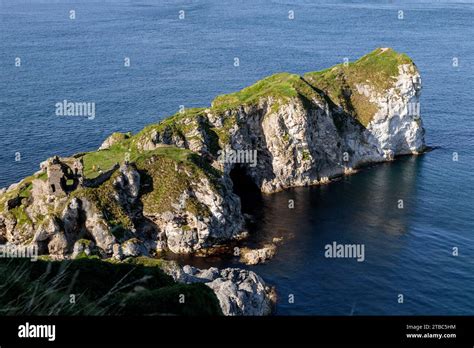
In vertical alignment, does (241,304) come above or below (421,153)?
below

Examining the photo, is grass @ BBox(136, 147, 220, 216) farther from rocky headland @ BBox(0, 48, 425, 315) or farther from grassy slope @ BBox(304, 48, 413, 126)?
grassy slope @ BBox(304, 48, 413, 126)

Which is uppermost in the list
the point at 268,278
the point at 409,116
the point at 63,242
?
the point at 409,116

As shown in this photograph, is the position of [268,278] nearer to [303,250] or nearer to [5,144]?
[303,250]

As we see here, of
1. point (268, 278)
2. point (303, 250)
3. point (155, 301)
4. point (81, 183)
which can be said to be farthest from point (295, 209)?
point (155, 301)

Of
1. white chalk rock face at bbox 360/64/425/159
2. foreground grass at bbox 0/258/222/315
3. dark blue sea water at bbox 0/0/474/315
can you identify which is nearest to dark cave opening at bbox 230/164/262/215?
dark blue sea water at bbox 0/0/474/315

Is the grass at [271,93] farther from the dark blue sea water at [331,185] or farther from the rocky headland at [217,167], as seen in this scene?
the dark blue sea water at [331,185]

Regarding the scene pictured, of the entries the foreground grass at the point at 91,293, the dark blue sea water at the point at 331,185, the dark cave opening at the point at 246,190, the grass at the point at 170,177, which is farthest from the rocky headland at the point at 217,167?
the foreground grass at the point at 91,293

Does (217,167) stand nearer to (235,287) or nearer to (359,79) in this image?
(235,287)

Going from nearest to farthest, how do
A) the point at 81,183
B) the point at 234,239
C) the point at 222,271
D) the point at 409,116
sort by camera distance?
the point at 222,271, the point at 81,183, the point at 234,239, the point at 409,116
